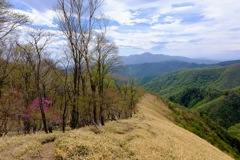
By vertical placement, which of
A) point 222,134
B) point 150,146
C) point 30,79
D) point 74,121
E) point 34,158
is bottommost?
point 222,134

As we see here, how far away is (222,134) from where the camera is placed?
113125mm

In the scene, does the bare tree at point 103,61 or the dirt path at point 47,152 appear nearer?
the dirt path at point 47,152

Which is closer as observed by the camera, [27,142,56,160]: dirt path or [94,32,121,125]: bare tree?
[27,142,56,160]: dirt path

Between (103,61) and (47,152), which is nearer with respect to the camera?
(47,152)

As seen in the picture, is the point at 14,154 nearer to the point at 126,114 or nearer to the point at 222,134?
the point at 126,114

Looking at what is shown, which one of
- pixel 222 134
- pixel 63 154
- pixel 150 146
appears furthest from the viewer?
pixel 222 134

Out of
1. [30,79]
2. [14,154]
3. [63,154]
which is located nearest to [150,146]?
[63,154]

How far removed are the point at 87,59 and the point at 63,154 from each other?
1518 cm

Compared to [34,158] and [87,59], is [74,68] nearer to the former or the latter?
[87,59]

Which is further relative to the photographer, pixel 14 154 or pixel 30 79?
pixel 30 79

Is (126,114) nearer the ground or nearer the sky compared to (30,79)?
nearer the ground

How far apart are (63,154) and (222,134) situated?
121 metres

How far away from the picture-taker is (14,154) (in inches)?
492

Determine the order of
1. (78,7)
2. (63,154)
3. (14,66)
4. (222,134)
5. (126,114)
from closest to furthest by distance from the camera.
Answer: (63,154) < (78,7) < (14,66) < (126,114) < (222,134)
